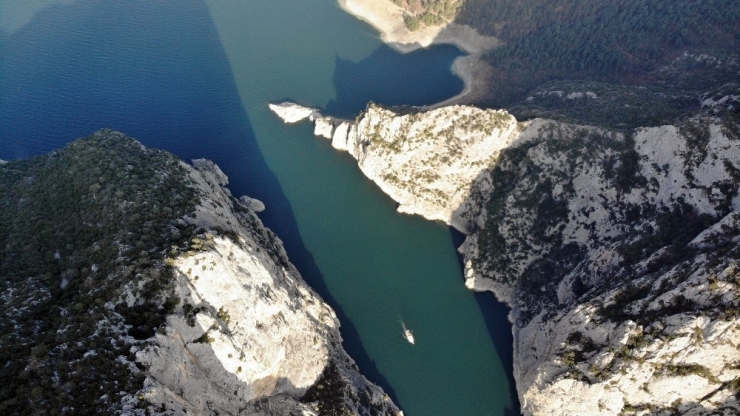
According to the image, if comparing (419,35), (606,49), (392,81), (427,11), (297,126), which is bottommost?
(297,126)

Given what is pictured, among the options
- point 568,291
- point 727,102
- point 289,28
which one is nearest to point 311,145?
point 289,28

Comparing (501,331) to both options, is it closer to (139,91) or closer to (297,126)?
(297,126)

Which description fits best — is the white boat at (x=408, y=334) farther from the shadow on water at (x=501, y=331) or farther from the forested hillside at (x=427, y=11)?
the forested hillside at (x=427, y=11)

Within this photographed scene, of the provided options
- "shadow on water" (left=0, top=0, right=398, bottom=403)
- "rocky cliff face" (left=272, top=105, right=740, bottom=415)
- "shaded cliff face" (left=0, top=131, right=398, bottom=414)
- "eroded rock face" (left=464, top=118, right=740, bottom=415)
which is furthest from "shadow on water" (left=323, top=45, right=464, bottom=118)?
"shaded cliff face" (left=0, top=131, right=398, bottom=414)

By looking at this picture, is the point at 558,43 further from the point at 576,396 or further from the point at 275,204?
the point at 576,396

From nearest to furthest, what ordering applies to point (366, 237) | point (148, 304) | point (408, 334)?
point (148, 304), point (408, 334), point (366, 237)

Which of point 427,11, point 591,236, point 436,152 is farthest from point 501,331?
point 427,11
